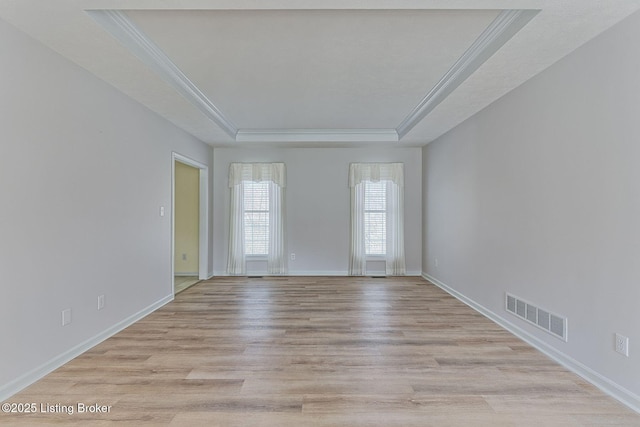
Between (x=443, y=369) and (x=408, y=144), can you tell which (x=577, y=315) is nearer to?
(x=443, y=369)

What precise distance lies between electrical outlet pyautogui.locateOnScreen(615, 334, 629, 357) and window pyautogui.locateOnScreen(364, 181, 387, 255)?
13.8ft

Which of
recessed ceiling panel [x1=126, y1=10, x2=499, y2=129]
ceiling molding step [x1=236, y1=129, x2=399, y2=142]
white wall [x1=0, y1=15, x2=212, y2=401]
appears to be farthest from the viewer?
ceiling molding step [x1=236, y1=129, x2=399, y2=142]

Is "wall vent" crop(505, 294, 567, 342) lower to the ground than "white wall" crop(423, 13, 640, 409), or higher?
lower

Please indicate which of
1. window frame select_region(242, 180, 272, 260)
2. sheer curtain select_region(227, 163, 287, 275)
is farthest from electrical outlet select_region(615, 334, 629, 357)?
window frame select_region(242, 180, 272, 260)

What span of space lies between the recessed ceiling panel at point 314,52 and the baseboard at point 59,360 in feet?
8.66

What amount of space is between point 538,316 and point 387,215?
3515 mm

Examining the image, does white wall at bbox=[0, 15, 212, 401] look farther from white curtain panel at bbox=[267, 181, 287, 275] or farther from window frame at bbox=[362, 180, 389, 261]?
window frame at bbox=[362, 180, 389, 261]

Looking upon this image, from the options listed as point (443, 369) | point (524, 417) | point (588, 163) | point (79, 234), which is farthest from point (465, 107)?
point (79, 234)

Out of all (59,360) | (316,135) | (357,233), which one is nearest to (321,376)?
(59,360)

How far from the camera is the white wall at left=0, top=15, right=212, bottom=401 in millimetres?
2203

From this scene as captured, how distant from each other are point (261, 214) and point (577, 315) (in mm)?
4968

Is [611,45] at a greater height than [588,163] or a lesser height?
greater

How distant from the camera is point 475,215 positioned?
4184 millimetres

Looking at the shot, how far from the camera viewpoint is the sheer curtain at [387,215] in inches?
246
